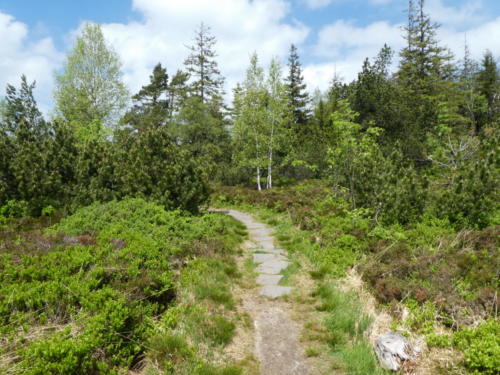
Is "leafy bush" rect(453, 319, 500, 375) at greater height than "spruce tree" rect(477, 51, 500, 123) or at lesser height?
lesser

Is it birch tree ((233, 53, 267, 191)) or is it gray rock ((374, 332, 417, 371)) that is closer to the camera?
gray rock ((374, 332, 417, 371))

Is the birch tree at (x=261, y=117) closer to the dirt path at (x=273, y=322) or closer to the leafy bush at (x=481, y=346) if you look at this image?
the dirt path at (x=273, y=322)

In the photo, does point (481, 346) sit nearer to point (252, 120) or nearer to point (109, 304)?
point (109, 304)

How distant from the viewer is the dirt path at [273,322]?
141 inches

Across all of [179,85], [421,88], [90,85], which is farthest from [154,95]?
[421,88]

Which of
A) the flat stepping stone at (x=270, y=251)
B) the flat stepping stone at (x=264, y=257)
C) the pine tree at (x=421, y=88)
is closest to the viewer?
the flat stepping stone at (x=264, y=257)

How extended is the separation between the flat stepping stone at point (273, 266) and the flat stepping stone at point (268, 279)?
7.1 inches

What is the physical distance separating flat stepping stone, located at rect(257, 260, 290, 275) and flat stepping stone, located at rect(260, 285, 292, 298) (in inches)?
25.6

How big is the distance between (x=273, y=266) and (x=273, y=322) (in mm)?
2206

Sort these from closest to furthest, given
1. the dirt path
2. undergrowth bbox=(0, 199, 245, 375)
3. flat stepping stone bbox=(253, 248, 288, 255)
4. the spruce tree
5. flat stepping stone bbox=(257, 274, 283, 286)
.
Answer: undergrowth bbox=(0, 199, 245, 375)
the dirt path
flat stepping stone bbox=(257, 274, 283, 286)
flat stepping stone bbox=(253, 248, 288, 255)
the spruce tree

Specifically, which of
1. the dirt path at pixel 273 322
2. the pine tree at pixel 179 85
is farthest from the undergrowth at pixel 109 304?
the pine tree at pixel 179 85

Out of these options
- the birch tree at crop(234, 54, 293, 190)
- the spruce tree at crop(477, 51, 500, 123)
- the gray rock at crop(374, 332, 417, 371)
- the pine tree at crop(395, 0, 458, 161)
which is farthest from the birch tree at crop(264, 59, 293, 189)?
the spruce tree at crop(477, 51, 500, 123)

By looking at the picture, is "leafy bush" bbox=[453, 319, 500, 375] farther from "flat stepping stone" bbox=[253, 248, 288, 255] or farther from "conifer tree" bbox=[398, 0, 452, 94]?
"conifer tree" bbox=[398, 0, 452, 94]

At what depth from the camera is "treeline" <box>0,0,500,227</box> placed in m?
7.88
